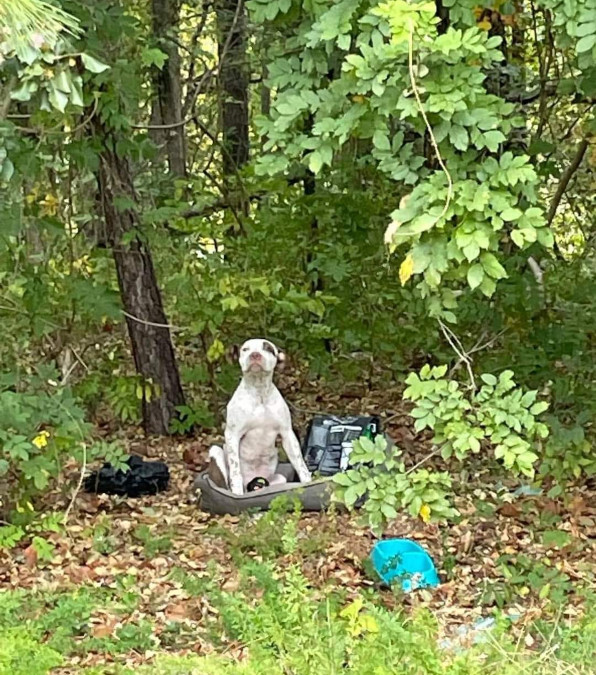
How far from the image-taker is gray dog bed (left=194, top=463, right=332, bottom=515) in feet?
16.6

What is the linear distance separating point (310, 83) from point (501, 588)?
2.19 meters

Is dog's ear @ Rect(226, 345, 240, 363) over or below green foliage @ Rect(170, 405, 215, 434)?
over

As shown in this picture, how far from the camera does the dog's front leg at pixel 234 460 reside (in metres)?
5.27

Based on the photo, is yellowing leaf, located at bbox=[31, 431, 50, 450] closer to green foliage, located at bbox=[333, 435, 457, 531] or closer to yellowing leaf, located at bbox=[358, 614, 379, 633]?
green foliage, located at bbox=[333, 435, 457, 531]

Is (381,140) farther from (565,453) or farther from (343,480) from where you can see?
(565,453)

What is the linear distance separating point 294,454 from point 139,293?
162 cm

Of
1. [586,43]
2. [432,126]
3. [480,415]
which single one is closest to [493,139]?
[432,126]

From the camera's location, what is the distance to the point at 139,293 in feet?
20.6

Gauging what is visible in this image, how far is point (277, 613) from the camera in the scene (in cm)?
323

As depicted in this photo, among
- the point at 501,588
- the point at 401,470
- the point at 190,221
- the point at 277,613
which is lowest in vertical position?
the point at 501,588

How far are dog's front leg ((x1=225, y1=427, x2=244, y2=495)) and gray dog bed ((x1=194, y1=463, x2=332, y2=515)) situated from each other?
0.06m

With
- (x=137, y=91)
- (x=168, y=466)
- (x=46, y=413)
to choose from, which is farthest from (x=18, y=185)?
(x=168, y=466)

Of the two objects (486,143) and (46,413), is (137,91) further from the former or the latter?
(486,143)

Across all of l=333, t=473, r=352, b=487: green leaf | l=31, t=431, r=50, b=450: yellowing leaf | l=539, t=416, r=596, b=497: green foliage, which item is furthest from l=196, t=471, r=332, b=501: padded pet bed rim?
l=333, t=473, r=352, b=487: green leaf
